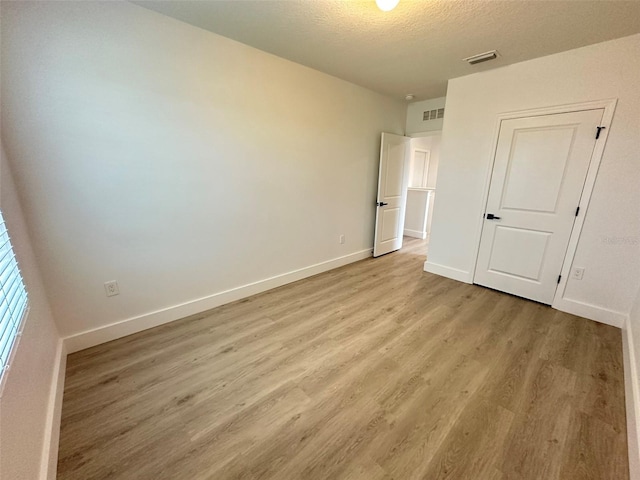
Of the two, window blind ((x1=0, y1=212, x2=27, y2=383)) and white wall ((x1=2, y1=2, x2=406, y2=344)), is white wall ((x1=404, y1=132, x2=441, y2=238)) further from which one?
window blind ((x1=0, y1=212, x2=27, y2=383))

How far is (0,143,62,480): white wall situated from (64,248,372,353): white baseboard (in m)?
0.18

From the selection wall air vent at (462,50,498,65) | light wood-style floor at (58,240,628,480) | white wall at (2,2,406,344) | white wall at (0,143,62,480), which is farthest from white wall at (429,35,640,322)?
white wall at (0,143,62,480)

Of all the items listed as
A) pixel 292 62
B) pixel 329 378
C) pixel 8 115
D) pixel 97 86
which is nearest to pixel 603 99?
pixel 292 62

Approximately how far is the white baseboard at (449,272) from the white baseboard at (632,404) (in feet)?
4.65

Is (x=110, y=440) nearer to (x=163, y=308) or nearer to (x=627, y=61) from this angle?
(x=163, y=308)

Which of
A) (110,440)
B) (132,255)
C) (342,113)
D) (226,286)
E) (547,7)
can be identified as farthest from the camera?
(342,113)

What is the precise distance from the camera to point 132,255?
7.11 feet

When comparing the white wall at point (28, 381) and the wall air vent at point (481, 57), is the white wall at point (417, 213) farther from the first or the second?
the white wall at point (28, 381)

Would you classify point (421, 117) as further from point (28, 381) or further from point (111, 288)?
point (28, 381)

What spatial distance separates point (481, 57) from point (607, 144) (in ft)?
4.49

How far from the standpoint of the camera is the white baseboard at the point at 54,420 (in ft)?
3.82

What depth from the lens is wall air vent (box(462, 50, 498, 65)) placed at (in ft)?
8.02

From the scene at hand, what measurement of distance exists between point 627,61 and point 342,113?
2.58 metres

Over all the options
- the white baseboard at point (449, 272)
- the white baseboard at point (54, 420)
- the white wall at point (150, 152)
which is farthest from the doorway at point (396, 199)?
the white baseboard at point (54, 420)
